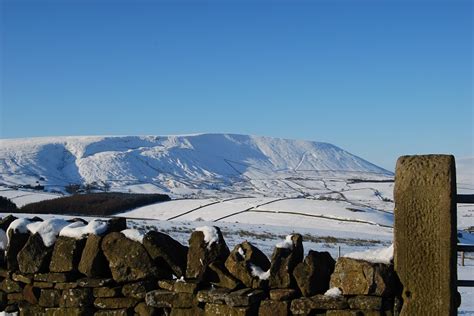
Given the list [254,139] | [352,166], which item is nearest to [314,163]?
[352,166]

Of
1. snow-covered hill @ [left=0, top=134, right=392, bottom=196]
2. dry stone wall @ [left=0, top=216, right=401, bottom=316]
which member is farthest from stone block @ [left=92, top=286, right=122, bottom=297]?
snow-covered hill @ [left=0, top=134, right=392, bottom=196]

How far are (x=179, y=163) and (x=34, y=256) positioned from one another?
142699 mm

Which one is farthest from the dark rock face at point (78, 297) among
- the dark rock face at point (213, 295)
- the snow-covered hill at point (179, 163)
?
the snow-covered hill at point (179, 163)

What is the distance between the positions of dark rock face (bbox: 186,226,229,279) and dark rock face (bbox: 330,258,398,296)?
3.95 feet

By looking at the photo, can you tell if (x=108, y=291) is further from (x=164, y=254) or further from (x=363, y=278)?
(x=363, y=278)

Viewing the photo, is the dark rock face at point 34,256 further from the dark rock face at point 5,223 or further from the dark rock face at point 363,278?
the dark rock face at point 363,278

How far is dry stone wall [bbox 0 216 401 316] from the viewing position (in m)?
5.42

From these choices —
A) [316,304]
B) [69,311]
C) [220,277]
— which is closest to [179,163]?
[69,311]

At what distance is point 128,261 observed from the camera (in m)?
6.23

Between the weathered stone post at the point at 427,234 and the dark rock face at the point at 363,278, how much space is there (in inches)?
4.5

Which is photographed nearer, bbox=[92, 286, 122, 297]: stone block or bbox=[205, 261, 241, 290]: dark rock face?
bbox=[205, 261, 241, 290]: dark rock face

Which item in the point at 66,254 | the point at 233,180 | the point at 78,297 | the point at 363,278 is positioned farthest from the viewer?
the point at 233,180

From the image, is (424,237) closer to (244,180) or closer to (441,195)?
(441,195)

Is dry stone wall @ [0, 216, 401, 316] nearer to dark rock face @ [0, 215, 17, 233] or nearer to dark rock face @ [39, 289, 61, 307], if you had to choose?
dark rock face @ [39, 289, 61, 307]
